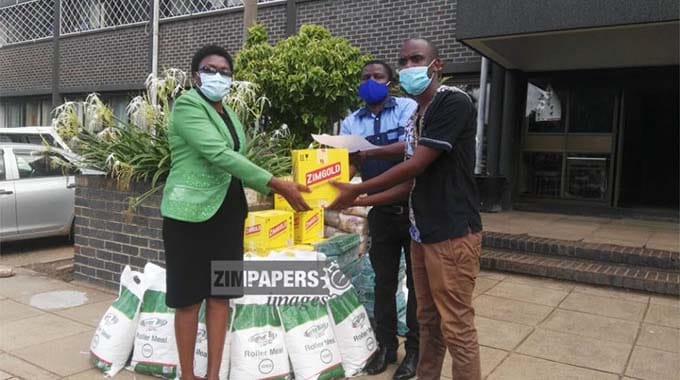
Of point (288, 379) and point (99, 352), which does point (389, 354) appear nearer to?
point (288, 379)

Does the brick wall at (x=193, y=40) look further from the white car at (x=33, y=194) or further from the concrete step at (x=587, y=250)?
the white car at (x=33, y=194)

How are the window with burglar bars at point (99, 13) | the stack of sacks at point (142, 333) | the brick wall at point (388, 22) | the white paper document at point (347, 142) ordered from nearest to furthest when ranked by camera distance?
the white paper document at point (347, 142), the stack of sacks at point (142, 333), the brick wall at point (388, 22), the window with burglar bars at point (99, 13)

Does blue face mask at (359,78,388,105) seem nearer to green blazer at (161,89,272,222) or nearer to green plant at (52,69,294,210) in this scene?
green blazer at (161,89,272,222)

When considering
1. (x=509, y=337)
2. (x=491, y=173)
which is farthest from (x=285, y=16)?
(x=509, y=337)

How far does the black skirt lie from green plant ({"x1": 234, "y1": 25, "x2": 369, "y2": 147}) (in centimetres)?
362

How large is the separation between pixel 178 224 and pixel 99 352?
1206mm

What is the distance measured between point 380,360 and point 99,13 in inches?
505

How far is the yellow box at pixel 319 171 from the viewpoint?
2676 millimetres

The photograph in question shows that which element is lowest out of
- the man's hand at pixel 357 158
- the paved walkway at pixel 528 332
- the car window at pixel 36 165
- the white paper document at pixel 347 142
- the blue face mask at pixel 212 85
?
the paved walkway at pixel 528 332

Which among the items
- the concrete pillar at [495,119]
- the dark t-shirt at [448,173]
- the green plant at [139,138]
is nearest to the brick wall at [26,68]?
the green plant at [139,138]

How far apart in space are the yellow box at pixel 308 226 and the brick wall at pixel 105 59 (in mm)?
9313

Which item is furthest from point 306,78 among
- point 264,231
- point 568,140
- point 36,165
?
point 568,140

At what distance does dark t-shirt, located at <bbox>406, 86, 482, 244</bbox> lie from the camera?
2.38 m

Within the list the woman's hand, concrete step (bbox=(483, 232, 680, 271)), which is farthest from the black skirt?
concrete step (bbox=(483, 232, 680, 271))
